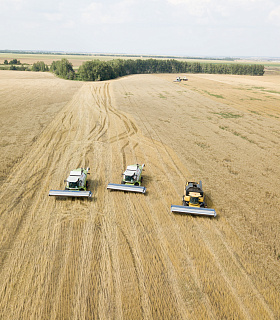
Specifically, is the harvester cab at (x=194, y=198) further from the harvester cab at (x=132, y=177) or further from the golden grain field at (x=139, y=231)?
the harvester cab at (x=132, y=177)

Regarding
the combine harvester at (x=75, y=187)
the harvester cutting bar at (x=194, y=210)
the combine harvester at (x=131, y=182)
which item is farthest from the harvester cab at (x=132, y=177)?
the harvester cutting bar at (x=194, y=210)

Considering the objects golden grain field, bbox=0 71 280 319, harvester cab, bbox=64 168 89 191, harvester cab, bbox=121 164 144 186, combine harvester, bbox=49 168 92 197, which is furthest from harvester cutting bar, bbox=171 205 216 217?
harvester cab, bbox=64 168 89 191

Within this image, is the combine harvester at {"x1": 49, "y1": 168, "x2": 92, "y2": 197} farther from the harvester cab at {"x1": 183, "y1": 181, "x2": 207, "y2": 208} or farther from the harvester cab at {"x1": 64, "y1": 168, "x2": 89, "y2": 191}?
the harvester cab at {"x1": 183, "y1": 181, "x2": 207, "y2": 208}

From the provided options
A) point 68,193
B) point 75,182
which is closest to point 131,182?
point 75,182

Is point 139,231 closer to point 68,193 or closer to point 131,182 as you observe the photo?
point 131,182

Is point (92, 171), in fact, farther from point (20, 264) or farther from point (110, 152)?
point (20, 264)

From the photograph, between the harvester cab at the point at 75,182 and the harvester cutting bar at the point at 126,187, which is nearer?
the harvester cab at the point at 75,182
